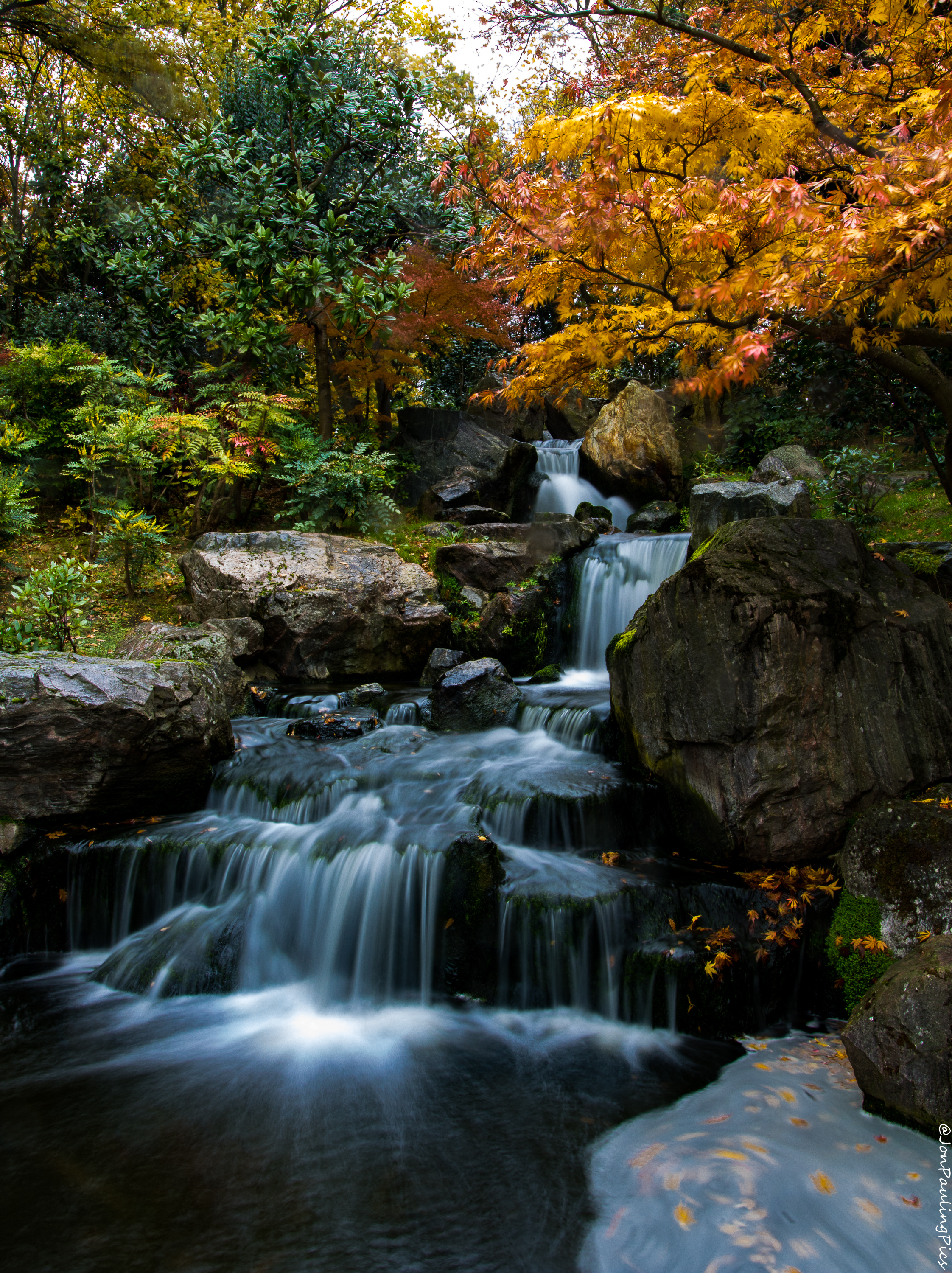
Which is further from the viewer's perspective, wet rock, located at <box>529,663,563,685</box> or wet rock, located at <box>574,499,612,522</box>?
wet rock, located at <box>574,499,612,522</box>

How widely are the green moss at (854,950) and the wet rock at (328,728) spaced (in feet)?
15.5

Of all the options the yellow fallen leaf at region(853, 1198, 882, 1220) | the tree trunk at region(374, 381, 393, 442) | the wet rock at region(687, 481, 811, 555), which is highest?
the tree trunk at region(374, 381, 393, 442)

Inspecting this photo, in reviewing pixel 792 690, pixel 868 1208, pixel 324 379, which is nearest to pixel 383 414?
pixel 324 379

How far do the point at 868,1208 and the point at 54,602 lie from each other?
7835mm

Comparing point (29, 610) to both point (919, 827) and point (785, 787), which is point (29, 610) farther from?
point (919, 827)

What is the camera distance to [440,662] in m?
9.00

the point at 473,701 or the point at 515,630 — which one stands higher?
the point at 515,630

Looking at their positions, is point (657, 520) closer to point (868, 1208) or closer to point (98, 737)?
point (98, 737)

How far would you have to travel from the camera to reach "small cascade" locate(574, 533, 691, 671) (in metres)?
10.1

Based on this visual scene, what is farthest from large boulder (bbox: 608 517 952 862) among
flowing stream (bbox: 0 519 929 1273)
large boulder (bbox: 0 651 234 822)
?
large boulder (bbox: 0 651 234 822)

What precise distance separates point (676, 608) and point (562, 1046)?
10.1ft

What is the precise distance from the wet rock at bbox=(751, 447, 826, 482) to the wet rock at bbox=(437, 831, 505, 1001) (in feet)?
28.3

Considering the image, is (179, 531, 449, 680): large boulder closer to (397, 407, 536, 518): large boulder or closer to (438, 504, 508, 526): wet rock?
(438, 504, 508, 526): wet rock

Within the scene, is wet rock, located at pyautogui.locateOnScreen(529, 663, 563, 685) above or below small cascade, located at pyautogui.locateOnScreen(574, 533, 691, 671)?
below
